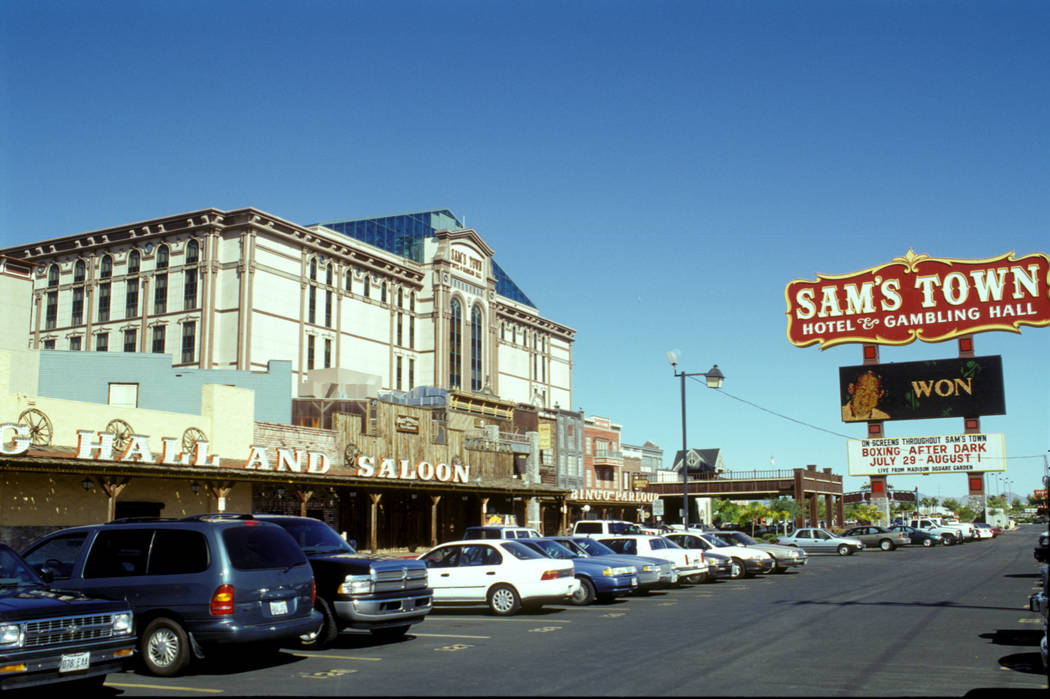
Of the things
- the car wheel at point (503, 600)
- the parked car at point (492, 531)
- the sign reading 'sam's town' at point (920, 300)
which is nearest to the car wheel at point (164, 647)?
the car wheel at point (503, 600)

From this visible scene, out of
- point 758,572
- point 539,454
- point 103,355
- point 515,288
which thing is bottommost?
point 758,572

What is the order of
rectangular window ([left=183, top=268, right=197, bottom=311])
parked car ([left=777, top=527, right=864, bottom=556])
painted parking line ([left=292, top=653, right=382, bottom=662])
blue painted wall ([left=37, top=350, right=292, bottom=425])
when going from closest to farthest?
painted parking line ([left=292, top=653, right=382, bottom=662]) < blue painted wall ([left=37, top=350, right=292, bottom=425]) < parked car ([left=777, top=527, right=864, bottom=556]) < rectangular window ([left=183, top=268, right=197, bottom=311])

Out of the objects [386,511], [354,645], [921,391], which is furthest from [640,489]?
[354,645]

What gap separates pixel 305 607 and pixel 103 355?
29.7 meters

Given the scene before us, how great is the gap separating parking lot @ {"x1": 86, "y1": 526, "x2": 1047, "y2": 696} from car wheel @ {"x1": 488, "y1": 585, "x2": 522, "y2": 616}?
35cm

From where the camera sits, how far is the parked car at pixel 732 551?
28.7 metres

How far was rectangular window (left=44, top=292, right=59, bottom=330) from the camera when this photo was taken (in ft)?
225

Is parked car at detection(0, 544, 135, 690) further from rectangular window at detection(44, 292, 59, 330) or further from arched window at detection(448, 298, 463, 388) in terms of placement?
arched window at detection(448, 298, 463, 388)

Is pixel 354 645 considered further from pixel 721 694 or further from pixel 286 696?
pixel 721 694

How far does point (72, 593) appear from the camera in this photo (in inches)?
401

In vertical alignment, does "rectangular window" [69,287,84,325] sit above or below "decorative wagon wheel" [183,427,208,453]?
above

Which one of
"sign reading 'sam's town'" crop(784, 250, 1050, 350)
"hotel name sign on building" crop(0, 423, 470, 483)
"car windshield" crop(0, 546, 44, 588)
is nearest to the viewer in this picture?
"car windshield" crop(0, 546, 44, 588)

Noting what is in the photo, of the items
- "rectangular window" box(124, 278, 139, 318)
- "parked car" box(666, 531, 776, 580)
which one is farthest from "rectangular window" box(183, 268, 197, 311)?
"parked car" box(666, 531, 776, 580)

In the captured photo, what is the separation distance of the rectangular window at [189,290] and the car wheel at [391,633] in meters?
51.6
